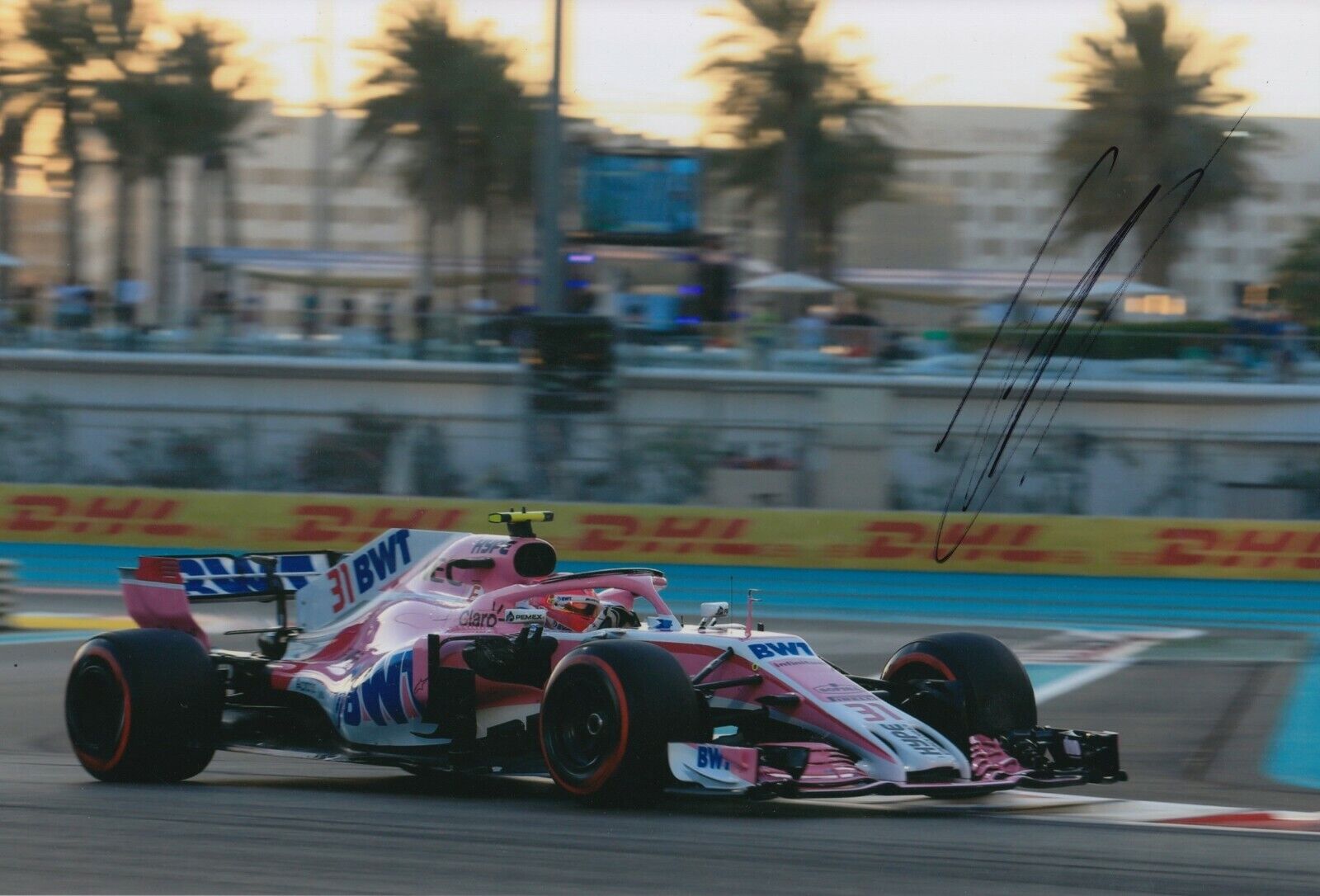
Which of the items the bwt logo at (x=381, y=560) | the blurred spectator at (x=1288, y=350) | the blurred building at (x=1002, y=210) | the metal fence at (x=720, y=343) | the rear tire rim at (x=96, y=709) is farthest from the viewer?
the blurred building at (x=1002, y=210)

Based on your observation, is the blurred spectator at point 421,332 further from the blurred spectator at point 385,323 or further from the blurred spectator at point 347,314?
the blurred spectator at point 347,314

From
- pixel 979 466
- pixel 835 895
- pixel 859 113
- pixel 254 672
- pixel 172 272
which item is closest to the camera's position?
pixel 835 895

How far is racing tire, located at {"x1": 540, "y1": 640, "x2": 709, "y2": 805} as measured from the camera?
22.5ft

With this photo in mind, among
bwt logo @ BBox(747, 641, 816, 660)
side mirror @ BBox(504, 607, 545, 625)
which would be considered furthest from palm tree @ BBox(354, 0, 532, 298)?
bwt logo @ BBox(747, 641, 816, 660)

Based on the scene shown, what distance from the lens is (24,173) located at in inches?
A: 1564

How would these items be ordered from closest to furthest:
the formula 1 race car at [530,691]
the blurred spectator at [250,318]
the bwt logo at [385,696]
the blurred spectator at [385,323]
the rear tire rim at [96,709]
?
1. the formula 1 race car at [530,691]
2. the bwt logo at [385,696]
3. the rear tire rim at [96,709]
4. the blurred spectator at [385,323]
5. the blurred spectator at [250,318]

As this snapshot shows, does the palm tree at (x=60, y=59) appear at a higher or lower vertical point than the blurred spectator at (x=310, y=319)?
higher

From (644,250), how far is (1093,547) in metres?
14.2

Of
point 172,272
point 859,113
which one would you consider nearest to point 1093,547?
point 859,113

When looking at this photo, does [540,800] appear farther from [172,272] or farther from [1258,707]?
[172,272]

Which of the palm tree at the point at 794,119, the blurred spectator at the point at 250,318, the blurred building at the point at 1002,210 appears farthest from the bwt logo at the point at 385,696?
the palm tree at the point at 794,119

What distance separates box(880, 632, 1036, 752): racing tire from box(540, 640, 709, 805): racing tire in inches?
48.9

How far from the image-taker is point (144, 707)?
8242 millimetres

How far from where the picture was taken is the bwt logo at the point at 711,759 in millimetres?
6844
